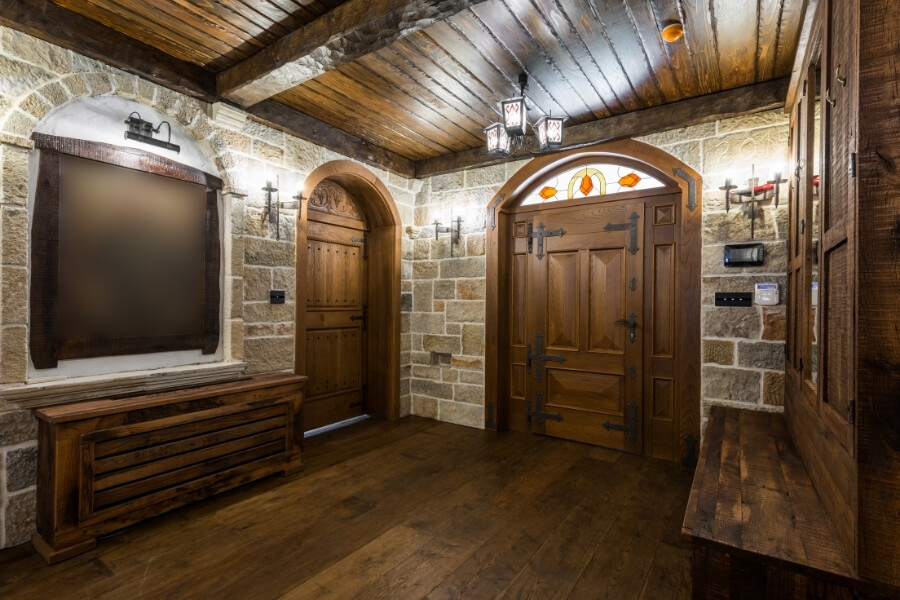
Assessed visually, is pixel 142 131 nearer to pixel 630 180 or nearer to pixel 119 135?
pixel 119 135

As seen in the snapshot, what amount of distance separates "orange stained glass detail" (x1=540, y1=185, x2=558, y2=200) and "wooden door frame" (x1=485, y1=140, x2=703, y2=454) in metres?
0.10

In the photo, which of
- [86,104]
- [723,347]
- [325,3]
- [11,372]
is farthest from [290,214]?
[723,347]

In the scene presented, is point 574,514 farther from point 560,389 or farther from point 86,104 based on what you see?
point 86,104

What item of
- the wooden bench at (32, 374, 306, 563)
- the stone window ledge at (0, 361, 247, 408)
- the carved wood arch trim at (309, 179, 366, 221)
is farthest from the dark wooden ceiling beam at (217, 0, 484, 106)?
the wooden bench at (32, 374, 306, 563)

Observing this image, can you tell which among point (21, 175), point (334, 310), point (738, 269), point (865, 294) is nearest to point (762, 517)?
point (865, 294)

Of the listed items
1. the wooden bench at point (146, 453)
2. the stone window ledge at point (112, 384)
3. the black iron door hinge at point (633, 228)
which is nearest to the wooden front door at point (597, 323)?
the black iron door hinge at point (633, 228)

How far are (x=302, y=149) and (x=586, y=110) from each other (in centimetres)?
215

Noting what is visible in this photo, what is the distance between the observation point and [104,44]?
7.57 feet

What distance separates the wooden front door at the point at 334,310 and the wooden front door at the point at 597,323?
150cm

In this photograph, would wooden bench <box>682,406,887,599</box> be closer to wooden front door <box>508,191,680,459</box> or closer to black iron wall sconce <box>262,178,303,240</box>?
wooden front door <box>508,191,680,459</box>

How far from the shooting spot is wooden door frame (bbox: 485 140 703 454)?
308 cm

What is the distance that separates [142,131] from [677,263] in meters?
3.54

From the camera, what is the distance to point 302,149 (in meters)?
3.46

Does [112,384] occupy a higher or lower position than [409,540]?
higher
